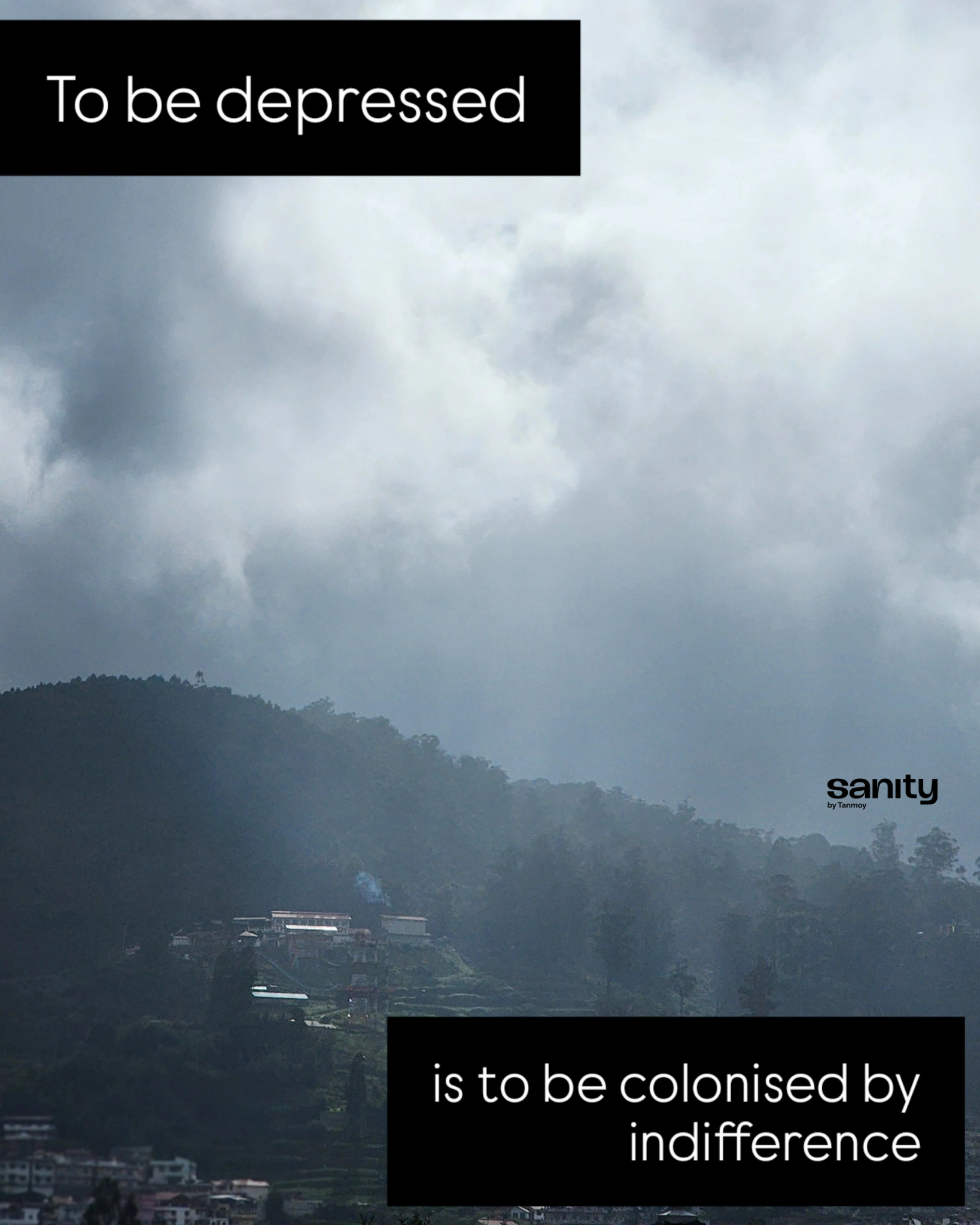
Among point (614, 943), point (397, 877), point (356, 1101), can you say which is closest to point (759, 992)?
point (614, 943)

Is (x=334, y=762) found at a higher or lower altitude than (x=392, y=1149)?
higher

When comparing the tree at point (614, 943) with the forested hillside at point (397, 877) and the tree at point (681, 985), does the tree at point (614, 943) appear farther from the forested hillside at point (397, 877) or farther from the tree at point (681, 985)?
the tree at point (681, 985)

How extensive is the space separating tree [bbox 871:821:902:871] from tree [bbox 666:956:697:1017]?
3171 cm

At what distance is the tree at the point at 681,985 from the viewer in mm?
74000

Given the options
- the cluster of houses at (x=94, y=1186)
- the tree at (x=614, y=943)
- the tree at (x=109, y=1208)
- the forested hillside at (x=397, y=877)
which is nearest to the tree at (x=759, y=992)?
the forested hillside at (x=397, y=877)

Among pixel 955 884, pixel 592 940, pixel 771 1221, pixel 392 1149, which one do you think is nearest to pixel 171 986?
pixel 771 1221

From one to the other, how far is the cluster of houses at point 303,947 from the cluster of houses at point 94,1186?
67.7 ft

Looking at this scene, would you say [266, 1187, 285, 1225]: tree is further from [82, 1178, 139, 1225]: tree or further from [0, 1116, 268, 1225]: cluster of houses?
[82, 1178, 139, 1225]: tree

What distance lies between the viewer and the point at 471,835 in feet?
330

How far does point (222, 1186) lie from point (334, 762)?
58.4 metres

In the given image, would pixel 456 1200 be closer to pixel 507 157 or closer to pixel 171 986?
pixel 507 157

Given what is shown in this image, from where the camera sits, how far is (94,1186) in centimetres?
3472

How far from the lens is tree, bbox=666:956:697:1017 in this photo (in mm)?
74000

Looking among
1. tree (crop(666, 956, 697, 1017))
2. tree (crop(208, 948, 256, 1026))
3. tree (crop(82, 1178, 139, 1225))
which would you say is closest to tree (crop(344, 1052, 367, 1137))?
tree (crop(208, 948, 256, 1026))
